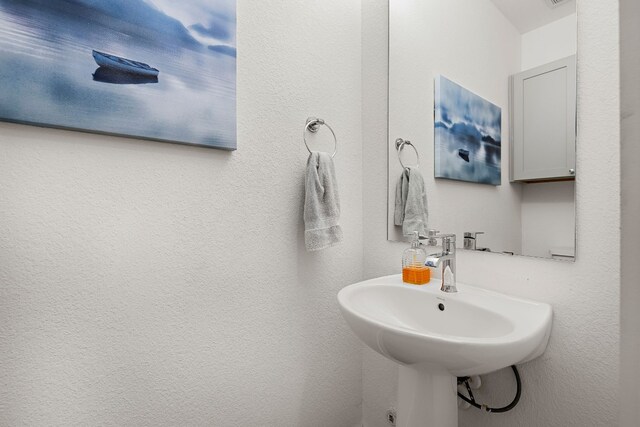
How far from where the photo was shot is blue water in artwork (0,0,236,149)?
2.52ft

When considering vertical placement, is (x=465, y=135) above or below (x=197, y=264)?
above

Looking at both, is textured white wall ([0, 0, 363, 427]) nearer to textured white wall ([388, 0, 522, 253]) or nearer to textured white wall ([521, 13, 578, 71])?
textured white wall ([388, 0, 522, 253])

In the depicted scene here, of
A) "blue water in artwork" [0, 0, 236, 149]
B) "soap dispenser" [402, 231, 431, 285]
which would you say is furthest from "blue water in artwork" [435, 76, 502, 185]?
"blue water in artwork" [0, 0, 236, 149]

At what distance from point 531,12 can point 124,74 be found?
1.18 metres

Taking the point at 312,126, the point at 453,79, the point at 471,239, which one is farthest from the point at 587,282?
the point at 312,126

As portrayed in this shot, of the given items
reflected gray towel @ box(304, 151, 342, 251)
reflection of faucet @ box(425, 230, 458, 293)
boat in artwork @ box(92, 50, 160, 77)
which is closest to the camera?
boat in artwork @ box(92, 50, 160, 77)

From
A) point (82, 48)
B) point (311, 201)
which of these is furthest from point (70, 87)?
point (311, 201)

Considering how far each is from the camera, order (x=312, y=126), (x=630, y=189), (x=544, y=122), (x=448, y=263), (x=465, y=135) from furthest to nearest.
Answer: (x=312, y=126) < (x=465, y=135) < (x=448, y=263) < (x=544, y=122) < (x=630, y=189)

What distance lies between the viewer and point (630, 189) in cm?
24

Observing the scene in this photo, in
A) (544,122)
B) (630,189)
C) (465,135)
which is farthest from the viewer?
(465,135)

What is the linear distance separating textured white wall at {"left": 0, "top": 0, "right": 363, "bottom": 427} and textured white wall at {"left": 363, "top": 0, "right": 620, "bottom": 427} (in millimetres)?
666

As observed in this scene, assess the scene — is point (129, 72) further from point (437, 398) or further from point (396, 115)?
point (437, 398)

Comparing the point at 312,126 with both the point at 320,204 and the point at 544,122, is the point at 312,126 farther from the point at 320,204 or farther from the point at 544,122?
the point at 544,122

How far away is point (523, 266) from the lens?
3.16 ft
